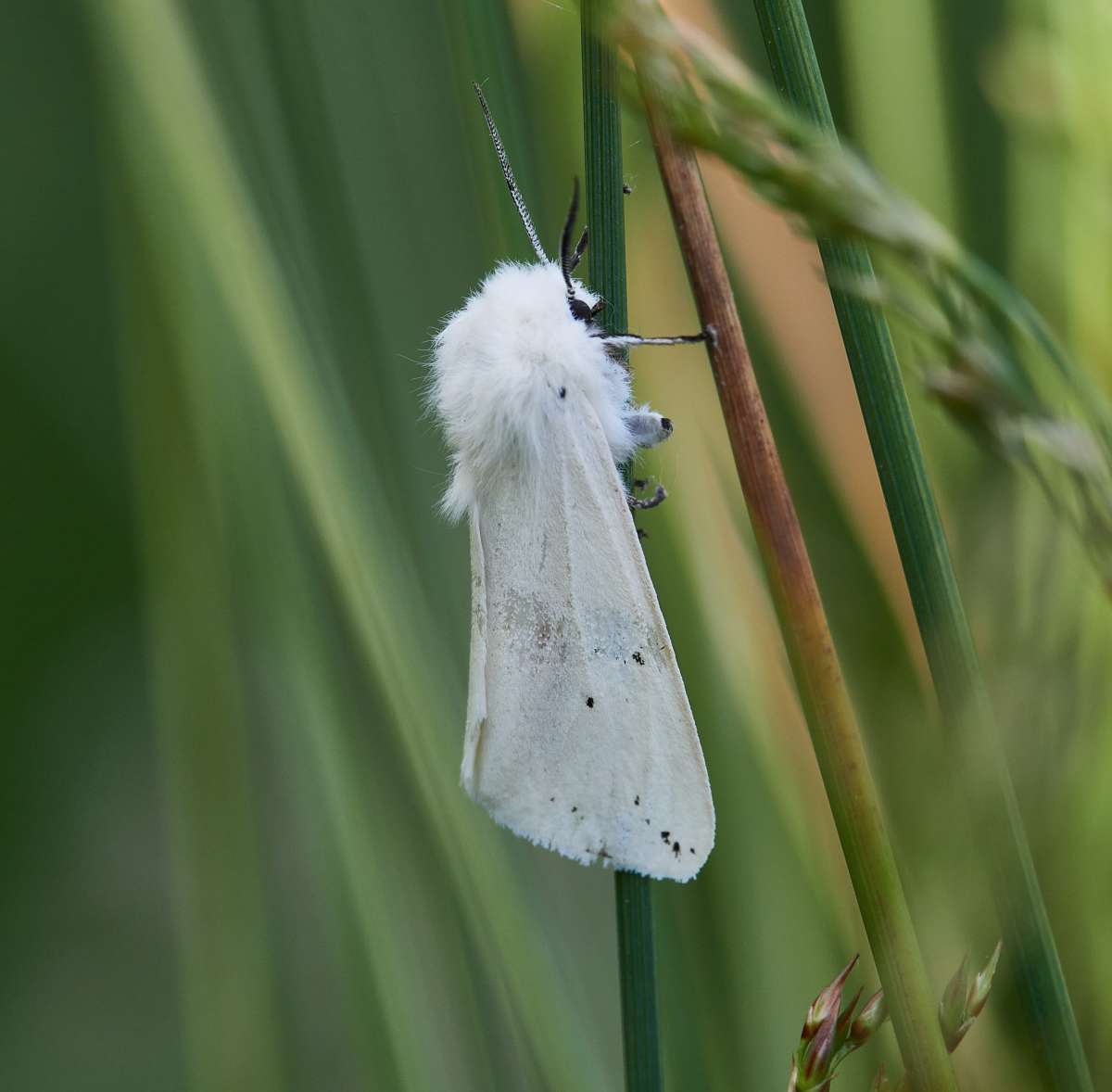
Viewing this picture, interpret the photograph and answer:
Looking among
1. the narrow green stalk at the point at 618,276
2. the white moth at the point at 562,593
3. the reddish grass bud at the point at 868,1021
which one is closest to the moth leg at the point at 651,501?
the white moth at the point at 562,593

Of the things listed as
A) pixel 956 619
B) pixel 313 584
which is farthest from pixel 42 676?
pixel 956 619

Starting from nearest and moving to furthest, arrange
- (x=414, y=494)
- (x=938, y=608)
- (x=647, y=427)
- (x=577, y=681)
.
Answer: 1. (x=938, y=608)
2. (x=577, y=681)
3. (x=647, y=427)
4. (x=414, y=494)

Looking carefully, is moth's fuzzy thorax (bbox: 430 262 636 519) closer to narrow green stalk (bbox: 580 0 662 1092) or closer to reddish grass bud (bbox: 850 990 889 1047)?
narrow green stalk (bbox: 580 0 662 1092)

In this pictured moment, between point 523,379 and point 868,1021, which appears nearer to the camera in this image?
point 868,1021

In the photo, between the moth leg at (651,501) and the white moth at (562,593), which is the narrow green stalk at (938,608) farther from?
the moth leg at (651,501)

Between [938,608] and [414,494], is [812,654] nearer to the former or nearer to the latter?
[938,608]

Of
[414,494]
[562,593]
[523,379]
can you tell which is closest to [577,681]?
[562,593]

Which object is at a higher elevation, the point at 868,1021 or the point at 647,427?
the point at 647,427

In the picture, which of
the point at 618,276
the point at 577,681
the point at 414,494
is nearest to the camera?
the point at 618,276

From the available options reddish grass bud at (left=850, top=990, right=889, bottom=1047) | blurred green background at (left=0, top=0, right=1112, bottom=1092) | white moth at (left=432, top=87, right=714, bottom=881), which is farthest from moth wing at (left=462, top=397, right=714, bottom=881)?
reddish grass bud at (left=850, top=990, right=889, bottom=1047)
